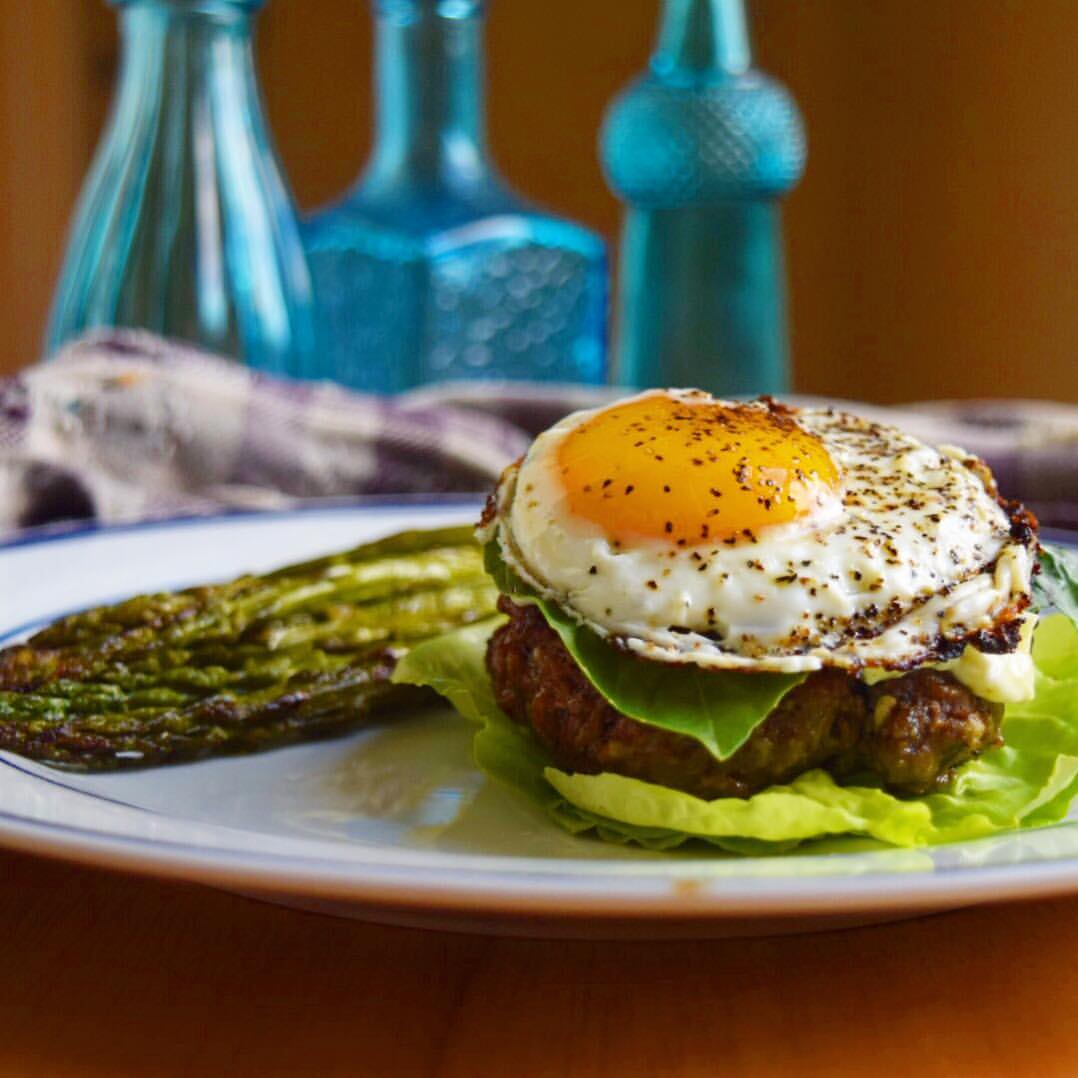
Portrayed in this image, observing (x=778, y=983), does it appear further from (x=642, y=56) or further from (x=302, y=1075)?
(x=642, y=56)

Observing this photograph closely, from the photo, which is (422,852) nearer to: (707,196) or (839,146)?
(707,196)

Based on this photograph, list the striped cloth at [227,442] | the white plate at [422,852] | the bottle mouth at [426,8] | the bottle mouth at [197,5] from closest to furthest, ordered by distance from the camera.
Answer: the white plate at [422,852] → the striped cloth at [227,442] → the bottle mouth at [197,5] → the bottle mouth at [426,8]

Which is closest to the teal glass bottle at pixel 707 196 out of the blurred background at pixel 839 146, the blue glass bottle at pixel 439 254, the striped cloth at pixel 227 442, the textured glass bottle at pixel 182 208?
the blue glass bottle at pixel 439 254

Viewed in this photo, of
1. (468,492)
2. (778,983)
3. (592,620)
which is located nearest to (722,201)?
(468,492)

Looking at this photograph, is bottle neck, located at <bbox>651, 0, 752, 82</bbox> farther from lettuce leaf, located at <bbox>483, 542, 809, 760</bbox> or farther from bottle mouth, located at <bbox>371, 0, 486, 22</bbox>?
lettuce leaf, located at <bbox>483, 542, 809, 760</bbox>

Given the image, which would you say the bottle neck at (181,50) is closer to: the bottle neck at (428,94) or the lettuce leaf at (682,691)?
the bottle neck at (428,94)

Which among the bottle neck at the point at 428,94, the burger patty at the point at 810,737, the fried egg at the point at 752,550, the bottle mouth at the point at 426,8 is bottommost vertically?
the burger patty at the point at 810,737
